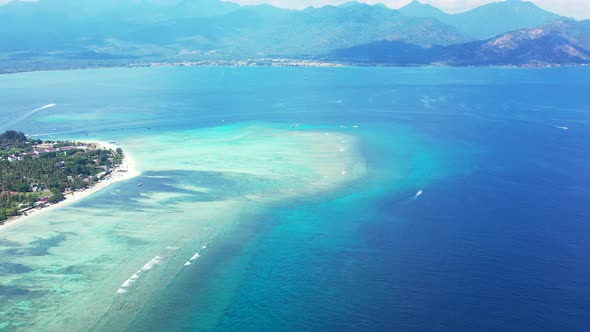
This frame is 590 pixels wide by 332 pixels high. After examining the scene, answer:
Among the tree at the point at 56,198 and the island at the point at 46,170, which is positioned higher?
the island at the point at 46,170

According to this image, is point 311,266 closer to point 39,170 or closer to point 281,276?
point 281,276

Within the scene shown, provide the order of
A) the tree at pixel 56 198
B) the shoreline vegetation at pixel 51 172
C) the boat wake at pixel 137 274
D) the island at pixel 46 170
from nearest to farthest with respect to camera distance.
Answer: the boat wake at pixel 137 274
the shoreline vegetation at pixel 51 172
the island at pixel 46 170
the tree at pixel 56 198

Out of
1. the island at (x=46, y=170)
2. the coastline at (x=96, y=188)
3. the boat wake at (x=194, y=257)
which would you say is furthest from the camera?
the island at (x=46, y=170)

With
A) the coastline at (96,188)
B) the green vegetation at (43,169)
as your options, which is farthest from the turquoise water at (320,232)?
the green vegetation at (43,169)

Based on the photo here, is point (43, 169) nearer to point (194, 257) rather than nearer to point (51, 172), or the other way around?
point (51, 172)

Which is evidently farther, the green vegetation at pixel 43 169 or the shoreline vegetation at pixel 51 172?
the green vegetation at pixel 43 169

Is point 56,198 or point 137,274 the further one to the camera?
point 56,198

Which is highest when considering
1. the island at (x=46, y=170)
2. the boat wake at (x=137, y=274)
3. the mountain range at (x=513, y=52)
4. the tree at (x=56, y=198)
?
the mountain range at (x=513, y=52)

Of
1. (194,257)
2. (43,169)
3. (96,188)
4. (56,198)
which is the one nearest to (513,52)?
(96,188)

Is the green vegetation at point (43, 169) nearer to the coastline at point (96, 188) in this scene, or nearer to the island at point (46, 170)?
the island at point (46, 170)
